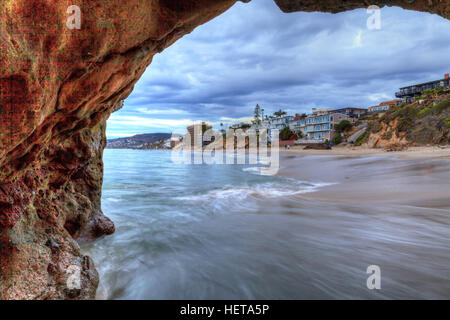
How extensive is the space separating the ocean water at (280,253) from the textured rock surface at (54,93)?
100 centimetres

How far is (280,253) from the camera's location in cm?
421

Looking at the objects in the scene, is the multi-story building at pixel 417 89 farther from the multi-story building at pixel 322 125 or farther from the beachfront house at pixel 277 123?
the beachfront house at pixel 277 123

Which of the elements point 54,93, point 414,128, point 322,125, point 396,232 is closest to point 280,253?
point 396,232

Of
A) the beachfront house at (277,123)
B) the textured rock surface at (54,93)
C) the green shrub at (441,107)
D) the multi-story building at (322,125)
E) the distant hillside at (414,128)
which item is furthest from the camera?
the beachfront house at (277,123)

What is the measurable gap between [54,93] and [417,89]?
76.7 metres

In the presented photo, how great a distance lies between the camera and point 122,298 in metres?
2.97

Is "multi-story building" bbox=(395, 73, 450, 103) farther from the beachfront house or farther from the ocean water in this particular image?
the ocean water

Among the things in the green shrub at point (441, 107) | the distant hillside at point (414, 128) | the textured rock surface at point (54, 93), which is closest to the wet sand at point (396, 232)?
the textured rock surface at point (54, 93)

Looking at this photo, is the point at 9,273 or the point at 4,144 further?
the point at 9,273

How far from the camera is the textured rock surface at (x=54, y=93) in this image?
65.4 inches

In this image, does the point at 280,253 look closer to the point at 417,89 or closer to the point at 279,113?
the point at 417,89
